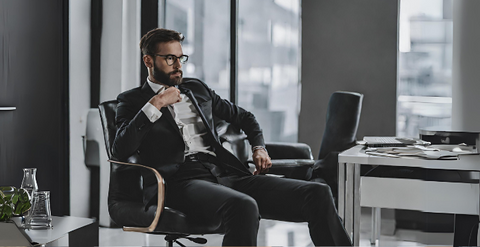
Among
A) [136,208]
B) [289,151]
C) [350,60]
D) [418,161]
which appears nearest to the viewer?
[418,161]

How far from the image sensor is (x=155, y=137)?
2006 millimetres

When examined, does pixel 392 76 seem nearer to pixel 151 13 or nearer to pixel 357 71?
pixel 357 71

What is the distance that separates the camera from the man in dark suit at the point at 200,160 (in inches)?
67.5

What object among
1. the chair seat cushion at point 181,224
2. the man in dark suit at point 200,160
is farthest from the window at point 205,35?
the chair seat cushion at point 181,224

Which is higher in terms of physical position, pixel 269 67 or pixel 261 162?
pixel 269 67

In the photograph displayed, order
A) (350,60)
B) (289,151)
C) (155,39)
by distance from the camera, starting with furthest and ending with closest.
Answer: (350,60)
(289,151)
(155,39)

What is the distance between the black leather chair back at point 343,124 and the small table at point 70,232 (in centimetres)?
137

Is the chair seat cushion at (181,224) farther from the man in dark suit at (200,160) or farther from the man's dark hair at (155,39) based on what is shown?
the man's dark hair at (155,39)

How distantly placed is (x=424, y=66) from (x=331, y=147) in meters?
1.28

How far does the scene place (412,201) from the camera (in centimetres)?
170

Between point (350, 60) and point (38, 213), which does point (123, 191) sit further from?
point (350, 60)

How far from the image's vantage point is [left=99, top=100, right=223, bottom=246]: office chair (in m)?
1.79

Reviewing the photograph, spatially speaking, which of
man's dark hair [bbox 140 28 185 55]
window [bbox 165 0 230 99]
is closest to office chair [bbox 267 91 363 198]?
man's dark hair [bbox 140 28 185 55]

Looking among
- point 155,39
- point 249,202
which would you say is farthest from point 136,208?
point 155,39
